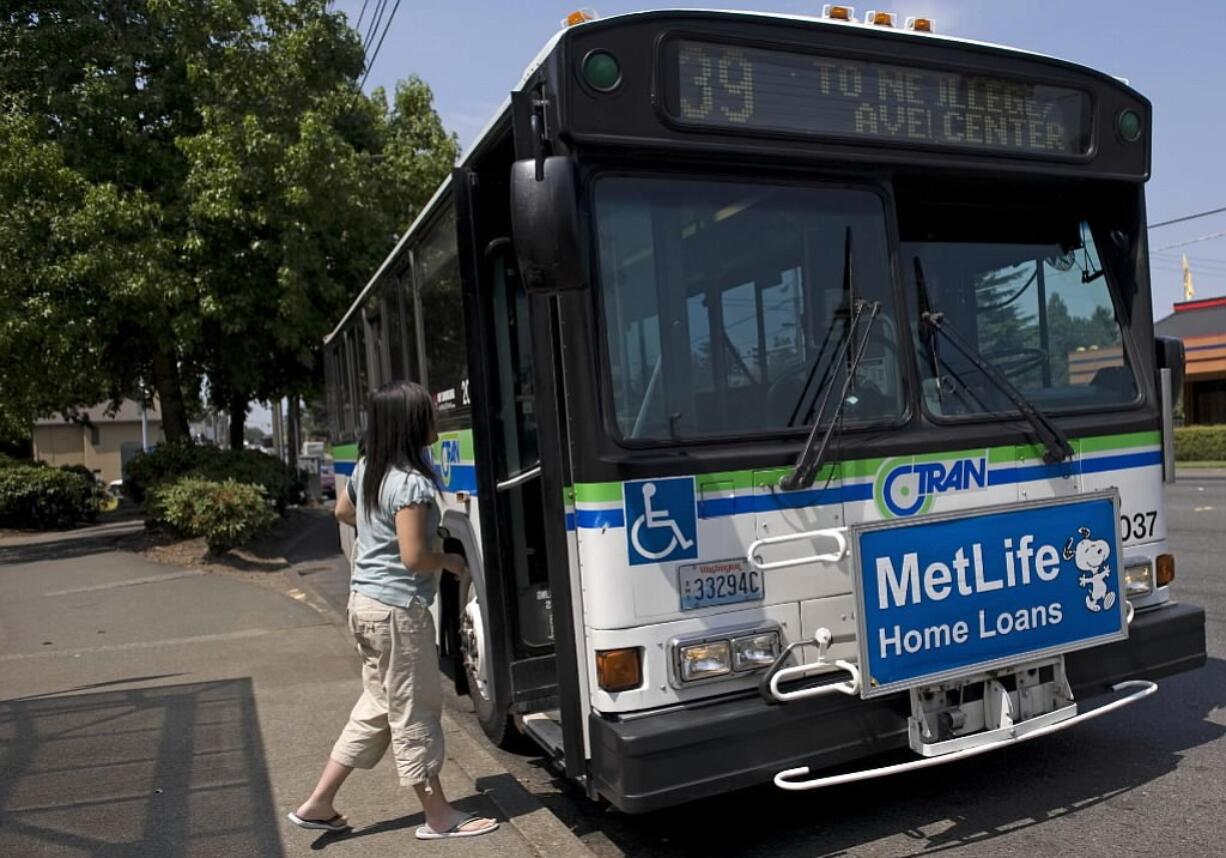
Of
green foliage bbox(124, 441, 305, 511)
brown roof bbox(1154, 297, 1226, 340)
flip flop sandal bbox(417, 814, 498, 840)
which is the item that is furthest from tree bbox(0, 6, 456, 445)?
brown roof bbox(1154, 297, 1226, 340)

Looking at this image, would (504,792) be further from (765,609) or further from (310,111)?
(310,111)

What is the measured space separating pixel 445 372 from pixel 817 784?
3124mm

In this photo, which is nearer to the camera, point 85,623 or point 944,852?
point 944,852

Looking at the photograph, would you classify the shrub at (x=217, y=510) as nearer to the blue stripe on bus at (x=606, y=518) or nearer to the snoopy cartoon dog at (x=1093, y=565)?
the blue stripe on bus at (x=606, y=518)

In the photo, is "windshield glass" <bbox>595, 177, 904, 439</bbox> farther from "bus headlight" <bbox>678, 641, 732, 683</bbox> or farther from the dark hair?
the dark hair

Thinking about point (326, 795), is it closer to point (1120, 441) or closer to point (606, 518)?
point (606, 518)

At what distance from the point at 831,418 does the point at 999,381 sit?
2.69ft

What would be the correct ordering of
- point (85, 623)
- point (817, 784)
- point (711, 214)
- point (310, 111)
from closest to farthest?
point (817, 784)
point (711, 214)
point (85, 623)
point (310, 111)

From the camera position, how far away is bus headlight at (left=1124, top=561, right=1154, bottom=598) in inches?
179

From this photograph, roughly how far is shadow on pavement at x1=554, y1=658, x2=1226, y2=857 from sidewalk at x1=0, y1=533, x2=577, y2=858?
1.74ft

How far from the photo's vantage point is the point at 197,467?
16.3 meters

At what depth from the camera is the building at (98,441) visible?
50.1m

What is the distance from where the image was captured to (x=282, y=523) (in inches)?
769

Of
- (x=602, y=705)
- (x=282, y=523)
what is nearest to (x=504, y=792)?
(x=602, y=705)
